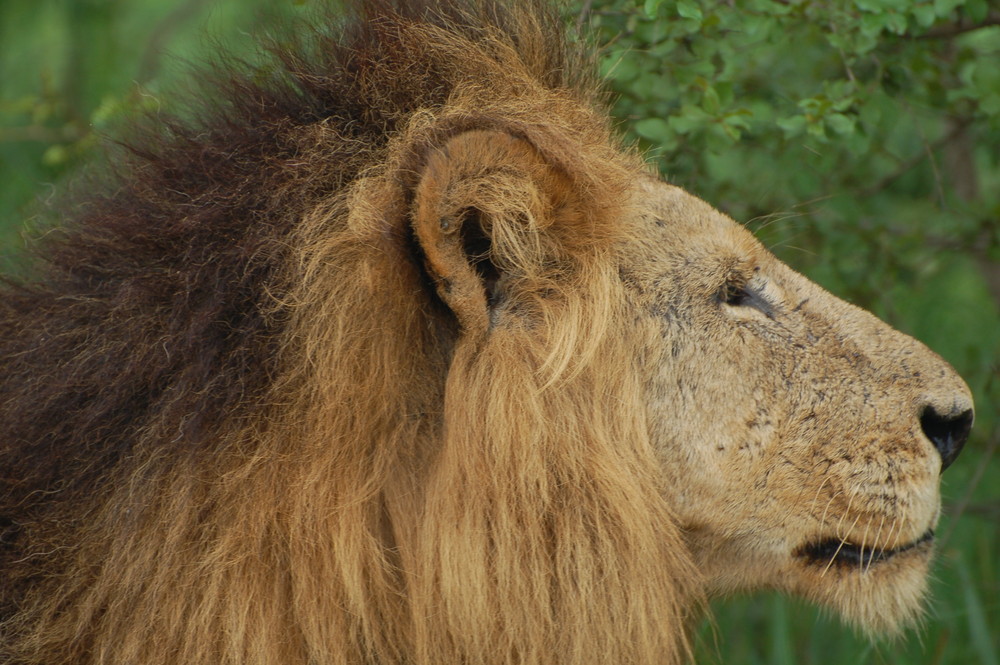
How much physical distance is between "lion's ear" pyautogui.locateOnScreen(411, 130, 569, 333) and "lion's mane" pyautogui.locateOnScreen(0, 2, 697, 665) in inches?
0.6

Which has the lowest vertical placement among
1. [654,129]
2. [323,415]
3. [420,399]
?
[654,129]

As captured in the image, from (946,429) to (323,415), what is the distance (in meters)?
1.25

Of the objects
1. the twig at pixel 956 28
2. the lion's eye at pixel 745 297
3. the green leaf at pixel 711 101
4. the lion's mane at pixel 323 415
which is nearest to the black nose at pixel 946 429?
the lion's eye at pixel 745 297

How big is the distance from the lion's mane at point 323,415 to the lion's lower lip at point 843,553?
0.26 meters

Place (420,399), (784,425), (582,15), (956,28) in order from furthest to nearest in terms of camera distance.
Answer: (956,28), (582,15), (784,425), (420,399)

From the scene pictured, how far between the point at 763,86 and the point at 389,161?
6.71ft

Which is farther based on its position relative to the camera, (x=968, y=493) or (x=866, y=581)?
(x=968, y=493)

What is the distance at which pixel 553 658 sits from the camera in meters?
2.13

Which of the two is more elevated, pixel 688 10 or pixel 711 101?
pixel 688 10

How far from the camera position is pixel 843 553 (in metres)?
2.30

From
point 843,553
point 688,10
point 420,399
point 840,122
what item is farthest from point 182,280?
point 840,122

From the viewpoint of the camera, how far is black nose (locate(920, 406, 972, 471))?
2273 millimetres

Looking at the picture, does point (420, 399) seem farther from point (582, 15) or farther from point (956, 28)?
point (956, 28)

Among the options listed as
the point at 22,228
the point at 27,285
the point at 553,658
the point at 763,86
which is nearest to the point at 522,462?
the point at 553,658
